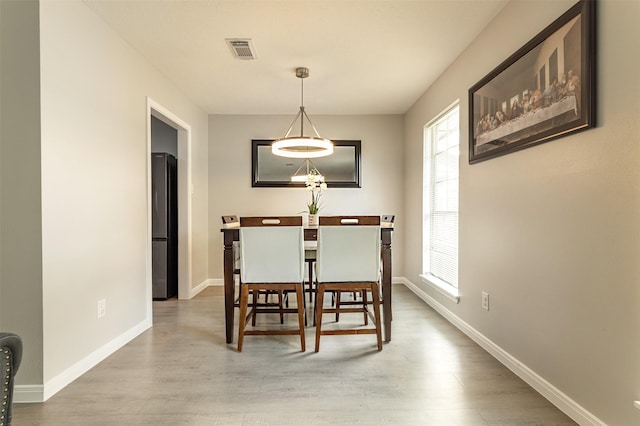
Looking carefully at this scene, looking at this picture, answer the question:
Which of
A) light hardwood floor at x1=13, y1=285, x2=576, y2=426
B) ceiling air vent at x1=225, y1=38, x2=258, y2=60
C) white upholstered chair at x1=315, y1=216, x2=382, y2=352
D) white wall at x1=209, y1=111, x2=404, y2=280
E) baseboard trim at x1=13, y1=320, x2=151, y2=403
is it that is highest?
ceiling air vent at x1=225, y1=38, x2=258, y2=60

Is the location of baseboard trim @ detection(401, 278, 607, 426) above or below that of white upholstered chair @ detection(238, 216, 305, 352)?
below

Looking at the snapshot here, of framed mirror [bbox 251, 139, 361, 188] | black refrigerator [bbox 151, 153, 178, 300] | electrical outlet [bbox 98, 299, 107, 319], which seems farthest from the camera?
framed mirror [bbox 251, 139, 361, 188]

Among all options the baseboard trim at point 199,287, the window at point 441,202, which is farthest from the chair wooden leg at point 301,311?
the baseboard trim at point 199,287

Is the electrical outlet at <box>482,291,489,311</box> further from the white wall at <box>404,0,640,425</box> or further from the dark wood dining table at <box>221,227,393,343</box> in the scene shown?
the dark wood dining table at <box>221,227,393,343</box>

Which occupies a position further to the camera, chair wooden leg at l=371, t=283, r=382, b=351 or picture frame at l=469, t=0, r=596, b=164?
chair wooden leg at l=371, t=283, r=382, b=351

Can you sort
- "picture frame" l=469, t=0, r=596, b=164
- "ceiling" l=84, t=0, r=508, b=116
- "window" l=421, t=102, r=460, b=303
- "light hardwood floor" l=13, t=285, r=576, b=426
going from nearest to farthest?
"picture frame" l=469, t=0, r=596, b=164
"light hardwood floor" l=13, t=285, r=576, b=426
"ceiling" l=84, t=0, r=508, b=116
"window" l=421, t=102, r=460, b=303

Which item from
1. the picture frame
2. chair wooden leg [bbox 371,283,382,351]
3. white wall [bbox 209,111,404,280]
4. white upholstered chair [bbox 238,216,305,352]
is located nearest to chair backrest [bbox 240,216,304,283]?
white upholstered chair [bbox 238,216,305,352]

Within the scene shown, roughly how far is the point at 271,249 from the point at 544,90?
6.51ft

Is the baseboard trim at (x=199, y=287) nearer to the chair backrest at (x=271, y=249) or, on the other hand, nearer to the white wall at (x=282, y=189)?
the white wall at (x=282, y=189)

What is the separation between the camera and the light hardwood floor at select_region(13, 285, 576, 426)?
5.77 ft

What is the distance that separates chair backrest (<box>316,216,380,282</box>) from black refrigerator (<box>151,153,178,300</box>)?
2396 millimetres

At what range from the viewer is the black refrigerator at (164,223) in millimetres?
3998

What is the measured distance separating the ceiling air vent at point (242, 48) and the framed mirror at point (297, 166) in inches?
76.8

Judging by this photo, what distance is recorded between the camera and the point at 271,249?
2.54 meters
